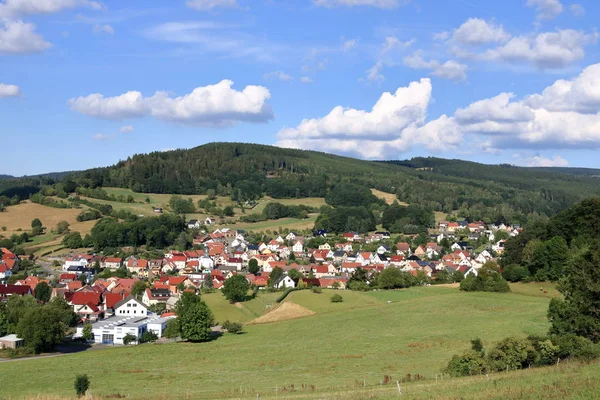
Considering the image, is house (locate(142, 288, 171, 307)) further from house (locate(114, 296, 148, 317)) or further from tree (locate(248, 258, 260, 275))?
tree (locate(248, 258, 260, 275))

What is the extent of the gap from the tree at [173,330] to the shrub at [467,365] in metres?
24.9

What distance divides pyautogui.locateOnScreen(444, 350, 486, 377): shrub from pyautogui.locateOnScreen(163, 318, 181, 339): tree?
24912 mm

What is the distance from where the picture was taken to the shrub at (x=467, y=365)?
2420 centimetres

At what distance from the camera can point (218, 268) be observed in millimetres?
89375

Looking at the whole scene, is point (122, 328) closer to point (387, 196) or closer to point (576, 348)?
point (576, 348)

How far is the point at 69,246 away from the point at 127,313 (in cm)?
4470

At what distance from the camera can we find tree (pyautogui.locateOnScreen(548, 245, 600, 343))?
27281 mm

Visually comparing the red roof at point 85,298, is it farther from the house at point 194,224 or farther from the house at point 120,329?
the house at point 194,224

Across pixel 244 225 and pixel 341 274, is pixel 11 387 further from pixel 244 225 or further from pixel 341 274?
pixel 244 225

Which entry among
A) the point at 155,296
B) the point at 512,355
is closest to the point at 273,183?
the point at 155,296

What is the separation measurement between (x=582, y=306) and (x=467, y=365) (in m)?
7.62

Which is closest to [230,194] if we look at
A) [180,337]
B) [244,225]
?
[244,225]

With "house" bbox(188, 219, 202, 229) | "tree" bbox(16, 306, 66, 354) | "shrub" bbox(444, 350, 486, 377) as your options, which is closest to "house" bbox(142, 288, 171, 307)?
"tree" bbox(16, 306, 66, 354)

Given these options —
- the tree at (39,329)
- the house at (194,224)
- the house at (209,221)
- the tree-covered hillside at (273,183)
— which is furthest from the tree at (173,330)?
the tree-covered hillside at (273,183)
